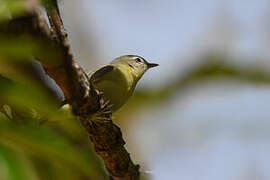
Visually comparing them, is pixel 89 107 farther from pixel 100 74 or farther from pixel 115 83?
pixel 100 74

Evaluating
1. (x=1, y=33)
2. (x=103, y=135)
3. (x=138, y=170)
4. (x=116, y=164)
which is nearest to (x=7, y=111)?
(x=1, y=33)

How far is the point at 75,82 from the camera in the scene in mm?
1270

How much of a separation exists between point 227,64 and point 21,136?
1284 mm

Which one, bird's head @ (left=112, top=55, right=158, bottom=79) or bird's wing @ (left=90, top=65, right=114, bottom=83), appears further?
bird's head @ (left=112, top=55, right=158, bottom=79)

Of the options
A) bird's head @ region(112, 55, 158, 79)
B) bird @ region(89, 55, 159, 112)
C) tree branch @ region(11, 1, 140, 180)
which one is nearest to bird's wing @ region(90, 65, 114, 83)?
bird @ region(89, 55, 159, 112)

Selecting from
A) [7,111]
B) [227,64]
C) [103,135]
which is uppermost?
[7,111]

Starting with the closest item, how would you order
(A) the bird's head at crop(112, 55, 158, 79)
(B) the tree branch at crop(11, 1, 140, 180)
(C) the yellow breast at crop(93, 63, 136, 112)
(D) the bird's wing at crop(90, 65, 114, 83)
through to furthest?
(B) the tree branch at crop(11, 1, 140, 180) → (C) the yellow breast at crop(93, 63, 136, 112) → (D) the bird's wing at crop(90, 65, 114, 83) → (A) the bird's head at crop(112, 55, 158, 79)

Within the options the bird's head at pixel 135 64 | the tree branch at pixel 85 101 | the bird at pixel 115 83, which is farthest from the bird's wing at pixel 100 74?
the tree branch at pixel 85 101

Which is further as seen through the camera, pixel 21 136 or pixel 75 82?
pixel 75 82

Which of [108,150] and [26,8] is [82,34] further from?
[26,8]

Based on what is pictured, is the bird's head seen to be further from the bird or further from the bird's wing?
the bird's wing

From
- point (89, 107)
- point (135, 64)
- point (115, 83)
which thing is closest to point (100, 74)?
point (115, 83)

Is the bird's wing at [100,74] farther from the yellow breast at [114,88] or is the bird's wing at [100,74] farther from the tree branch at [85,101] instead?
the tree branch at [85,101]

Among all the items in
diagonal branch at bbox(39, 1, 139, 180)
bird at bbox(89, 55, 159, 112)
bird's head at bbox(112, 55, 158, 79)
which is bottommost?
bird's head at bbox(112, 55, 158, 79)
